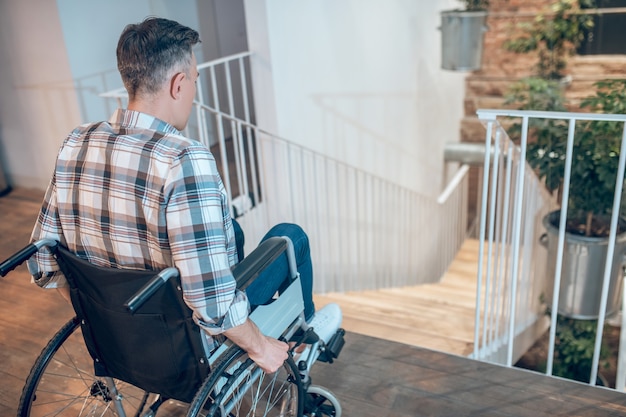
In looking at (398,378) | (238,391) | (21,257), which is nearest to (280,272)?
(238,391)

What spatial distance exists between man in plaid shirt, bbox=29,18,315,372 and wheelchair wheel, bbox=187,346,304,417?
52mm

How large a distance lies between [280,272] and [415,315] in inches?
78.7

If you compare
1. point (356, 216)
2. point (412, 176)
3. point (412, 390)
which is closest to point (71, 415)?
point (412, 390)

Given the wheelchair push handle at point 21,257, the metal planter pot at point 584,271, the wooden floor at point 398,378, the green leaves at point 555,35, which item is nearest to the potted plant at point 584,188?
the metal planter pot at point 584,271

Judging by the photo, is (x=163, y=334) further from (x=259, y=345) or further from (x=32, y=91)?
(x=32, y=91)

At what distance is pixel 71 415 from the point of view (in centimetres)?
181

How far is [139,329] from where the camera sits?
1.21m

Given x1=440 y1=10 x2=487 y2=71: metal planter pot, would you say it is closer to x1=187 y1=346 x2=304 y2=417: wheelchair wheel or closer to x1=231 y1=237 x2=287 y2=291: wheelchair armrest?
x1=187 y1=346 x2=304 y2=417: wheelchair wheel

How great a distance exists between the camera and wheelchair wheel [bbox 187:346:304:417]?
3.92ft

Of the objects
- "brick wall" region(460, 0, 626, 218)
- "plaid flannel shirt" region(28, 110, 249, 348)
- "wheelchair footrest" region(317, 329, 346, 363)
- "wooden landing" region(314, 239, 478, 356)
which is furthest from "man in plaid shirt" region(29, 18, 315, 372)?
"brick wall" region(460, 0, 626, 218)

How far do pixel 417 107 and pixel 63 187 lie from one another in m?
4.50

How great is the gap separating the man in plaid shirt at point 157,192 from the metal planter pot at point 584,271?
2.06 metres

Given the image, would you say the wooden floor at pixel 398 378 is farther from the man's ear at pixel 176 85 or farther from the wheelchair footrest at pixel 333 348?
the man's ear at pixel 176 85

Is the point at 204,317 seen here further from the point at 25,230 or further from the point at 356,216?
the point at 356,216
